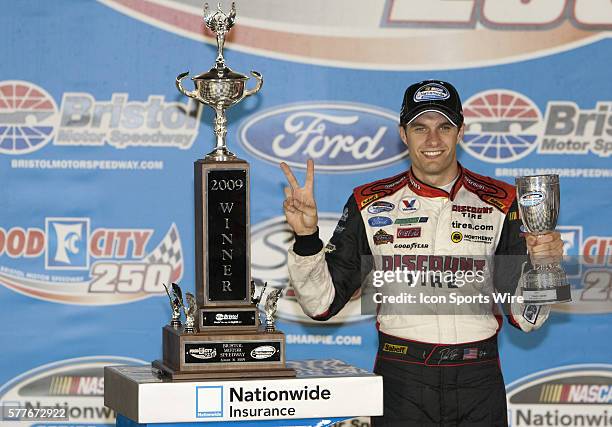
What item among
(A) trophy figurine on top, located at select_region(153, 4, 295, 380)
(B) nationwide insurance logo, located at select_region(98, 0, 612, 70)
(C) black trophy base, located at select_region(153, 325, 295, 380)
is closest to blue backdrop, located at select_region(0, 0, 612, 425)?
(B) nationwide insurance logo, located at select_region(98, 0, 612, 70)

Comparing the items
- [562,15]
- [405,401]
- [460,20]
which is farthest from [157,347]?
[562,15]

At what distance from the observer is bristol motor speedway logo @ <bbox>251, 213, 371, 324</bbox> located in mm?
4590

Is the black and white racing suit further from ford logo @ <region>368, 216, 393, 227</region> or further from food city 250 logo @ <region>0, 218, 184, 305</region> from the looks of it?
food city 250 logo @ <region>0, 218, 184, 305</region>

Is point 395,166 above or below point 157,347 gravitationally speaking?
above

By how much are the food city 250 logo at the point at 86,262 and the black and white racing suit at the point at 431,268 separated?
1.17 meters

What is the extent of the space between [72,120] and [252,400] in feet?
6.09

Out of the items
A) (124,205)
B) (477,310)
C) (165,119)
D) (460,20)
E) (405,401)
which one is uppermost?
(460,20)

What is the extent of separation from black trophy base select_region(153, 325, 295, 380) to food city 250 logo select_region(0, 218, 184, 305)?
142 cm

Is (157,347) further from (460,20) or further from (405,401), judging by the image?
Result: (460,20)

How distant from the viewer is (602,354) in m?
4.61

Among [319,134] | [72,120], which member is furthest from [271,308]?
[72,120]

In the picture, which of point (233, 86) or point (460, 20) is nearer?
point (233, 86)

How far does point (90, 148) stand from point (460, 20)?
4.98 ft

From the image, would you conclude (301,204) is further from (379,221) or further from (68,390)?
(68,390)
